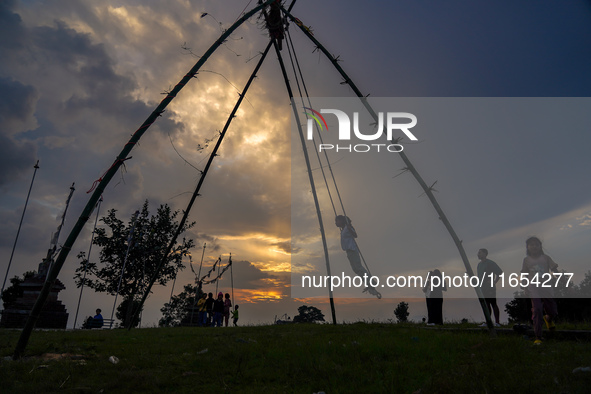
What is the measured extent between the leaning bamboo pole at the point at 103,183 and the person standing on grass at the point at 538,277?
35.0 feet

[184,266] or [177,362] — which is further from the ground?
[184,266]

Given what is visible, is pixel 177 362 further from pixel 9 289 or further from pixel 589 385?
pixel 9 289

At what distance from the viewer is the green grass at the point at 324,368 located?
230 inches

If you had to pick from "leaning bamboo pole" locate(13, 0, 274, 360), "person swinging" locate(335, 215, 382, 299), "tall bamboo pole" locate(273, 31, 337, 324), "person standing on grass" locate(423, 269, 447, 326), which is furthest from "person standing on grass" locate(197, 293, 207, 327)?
"leaning bamboo pole" locate(13, 0, 274, 360)

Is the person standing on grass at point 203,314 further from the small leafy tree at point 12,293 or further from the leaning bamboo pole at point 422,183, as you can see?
the small leafy tree at point 12,293

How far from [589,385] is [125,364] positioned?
27.2 feet

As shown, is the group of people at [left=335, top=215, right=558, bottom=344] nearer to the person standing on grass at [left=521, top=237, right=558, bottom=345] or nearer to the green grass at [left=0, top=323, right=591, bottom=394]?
the person standing on grass at [left=521, top=237, right=558, bottom=345]

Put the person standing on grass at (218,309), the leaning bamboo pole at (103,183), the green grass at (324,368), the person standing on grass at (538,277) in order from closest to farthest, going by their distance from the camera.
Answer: the green grass at (324,368) → the leaning bamboo pole at (103,183) → the person standing on grass at (538,277) → the person standing on grass at (218,309)

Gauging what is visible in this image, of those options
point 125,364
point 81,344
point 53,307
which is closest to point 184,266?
point 53,307

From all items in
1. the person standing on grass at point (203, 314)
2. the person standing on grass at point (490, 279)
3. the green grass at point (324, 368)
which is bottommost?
the green grass at point (324, 368)

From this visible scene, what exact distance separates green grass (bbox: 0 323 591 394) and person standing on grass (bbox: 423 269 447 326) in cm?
697

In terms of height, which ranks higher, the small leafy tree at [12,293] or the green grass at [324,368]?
the small leafy tree at [12,293]

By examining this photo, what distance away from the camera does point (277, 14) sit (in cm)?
1324

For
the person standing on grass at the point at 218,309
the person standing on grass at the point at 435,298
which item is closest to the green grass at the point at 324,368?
the person standing on grass at the point at 435,298
